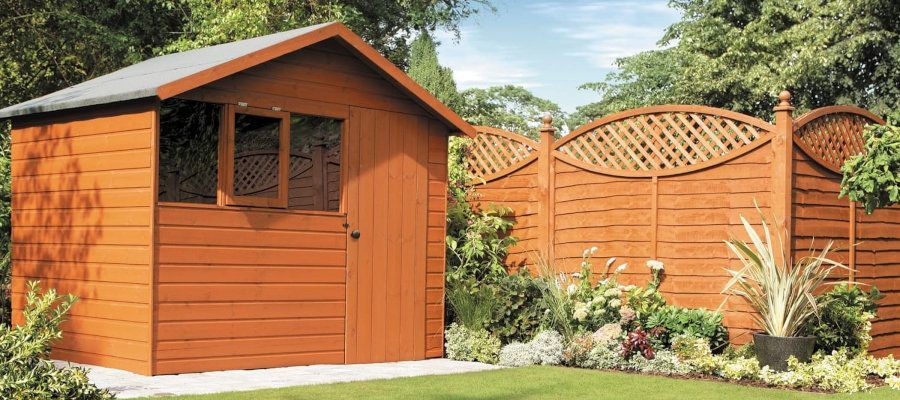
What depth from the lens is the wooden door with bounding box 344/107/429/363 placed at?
31.2 ft

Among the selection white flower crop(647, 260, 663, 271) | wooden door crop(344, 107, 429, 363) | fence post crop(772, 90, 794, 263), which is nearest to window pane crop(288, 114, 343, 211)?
wooden door crop(344, 107, 429, 363)

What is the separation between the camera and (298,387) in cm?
757

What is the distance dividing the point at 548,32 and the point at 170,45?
808 cm

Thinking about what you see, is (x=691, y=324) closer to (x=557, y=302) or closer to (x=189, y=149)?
(x=557, y=302)

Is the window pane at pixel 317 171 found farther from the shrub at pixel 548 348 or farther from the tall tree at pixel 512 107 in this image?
the tall tree at pixel 512 107

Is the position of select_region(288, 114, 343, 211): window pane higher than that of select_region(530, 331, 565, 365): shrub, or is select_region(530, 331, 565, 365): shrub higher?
select_region(288, 114, 343, 211): window pane

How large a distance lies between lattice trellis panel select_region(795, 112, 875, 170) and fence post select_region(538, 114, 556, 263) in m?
2.65

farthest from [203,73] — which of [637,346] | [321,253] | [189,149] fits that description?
[637,346]

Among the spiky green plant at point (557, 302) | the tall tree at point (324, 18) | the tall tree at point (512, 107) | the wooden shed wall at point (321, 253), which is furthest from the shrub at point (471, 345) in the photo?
the tall tree at point (512, 107)

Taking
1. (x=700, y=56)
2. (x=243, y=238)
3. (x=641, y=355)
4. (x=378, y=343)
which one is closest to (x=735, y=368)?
(x=641, y=355)

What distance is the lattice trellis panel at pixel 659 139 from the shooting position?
9875 millimetres

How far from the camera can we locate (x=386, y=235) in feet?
32.0

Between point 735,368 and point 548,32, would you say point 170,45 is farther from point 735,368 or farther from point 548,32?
point 735,368

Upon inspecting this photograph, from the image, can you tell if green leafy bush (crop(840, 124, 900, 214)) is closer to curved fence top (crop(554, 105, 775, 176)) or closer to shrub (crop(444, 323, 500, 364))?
curved fence top (crop(554, 105, 775, 176))
